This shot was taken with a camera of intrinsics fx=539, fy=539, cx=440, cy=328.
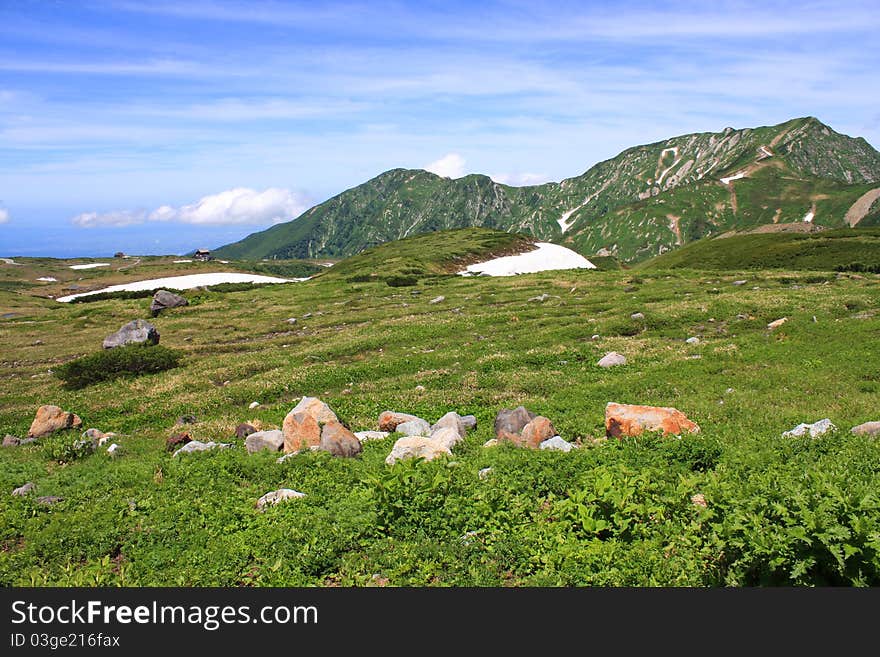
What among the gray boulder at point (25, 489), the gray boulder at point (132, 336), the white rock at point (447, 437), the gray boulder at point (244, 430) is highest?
the gray boulder at point (132, 336)

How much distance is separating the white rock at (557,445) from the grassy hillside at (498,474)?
547 mm

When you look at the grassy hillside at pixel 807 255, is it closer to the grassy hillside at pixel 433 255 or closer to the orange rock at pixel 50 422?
the grassy hillside at pixel 433 255

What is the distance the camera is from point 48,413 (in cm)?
2150

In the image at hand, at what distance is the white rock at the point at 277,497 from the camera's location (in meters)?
12.4

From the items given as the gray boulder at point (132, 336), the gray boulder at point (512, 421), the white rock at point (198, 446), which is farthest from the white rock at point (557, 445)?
the gray boulder at point (132, 336)

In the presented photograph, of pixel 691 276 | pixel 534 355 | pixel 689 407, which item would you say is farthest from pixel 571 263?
pixel 689 407

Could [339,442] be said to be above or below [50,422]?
above

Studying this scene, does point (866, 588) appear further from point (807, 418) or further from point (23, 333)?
point (23, 333)

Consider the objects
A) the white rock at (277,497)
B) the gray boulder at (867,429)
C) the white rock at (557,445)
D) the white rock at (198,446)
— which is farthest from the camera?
the white rock at (198,446)

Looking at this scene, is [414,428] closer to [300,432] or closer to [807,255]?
[300,432]

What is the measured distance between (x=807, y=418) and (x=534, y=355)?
43.7 ft

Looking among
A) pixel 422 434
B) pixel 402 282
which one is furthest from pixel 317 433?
pixel 402 282

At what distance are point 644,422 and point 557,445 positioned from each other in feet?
8.37

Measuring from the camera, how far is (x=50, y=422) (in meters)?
21.3
